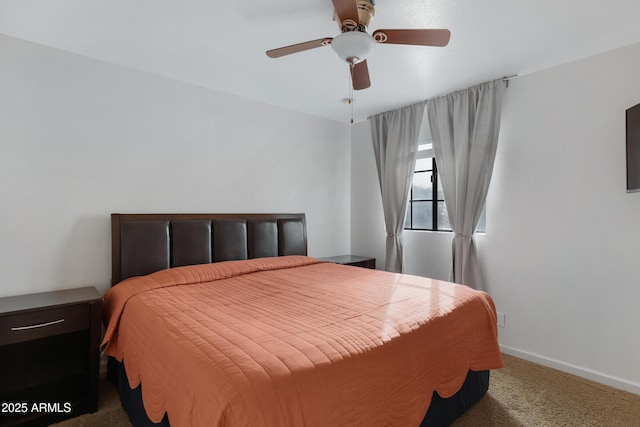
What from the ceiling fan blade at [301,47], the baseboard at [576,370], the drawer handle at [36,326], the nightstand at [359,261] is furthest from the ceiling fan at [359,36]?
the baseboard at [576,370]

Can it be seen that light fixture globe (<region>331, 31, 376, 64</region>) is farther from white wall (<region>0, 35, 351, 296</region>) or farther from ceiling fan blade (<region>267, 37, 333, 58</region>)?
white wall (<region>0, 35, 351, 296</region>)

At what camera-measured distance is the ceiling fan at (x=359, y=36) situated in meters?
1.62

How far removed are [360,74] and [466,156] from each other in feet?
5.05

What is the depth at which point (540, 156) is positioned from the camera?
108 inches

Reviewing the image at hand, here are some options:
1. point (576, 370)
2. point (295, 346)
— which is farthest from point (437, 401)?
point (576, 370)

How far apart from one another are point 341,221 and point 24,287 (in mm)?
3261

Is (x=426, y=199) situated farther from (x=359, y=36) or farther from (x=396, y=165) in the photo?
(x=359, y=36)

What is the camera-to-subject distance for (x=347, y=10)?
1578mm

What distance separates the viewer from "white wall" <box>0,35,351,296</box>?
2238mm

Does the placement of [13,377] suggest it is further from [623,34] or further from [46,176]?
[623,34]

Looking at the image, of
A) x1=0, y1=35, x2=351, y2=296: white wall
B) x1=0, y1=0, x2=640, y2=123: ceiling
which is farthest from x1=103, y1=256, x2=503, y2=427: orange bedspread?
x1=0, y1=0, x2=640, y2=123: ceiling

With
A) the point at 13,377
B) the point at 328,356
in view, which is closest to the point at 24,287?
the point at 13,377

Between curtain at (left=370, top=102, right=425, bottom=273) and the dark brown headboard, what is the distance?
1.11 metres

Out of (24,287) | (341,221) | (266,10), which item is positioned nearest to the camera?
(266,10)
